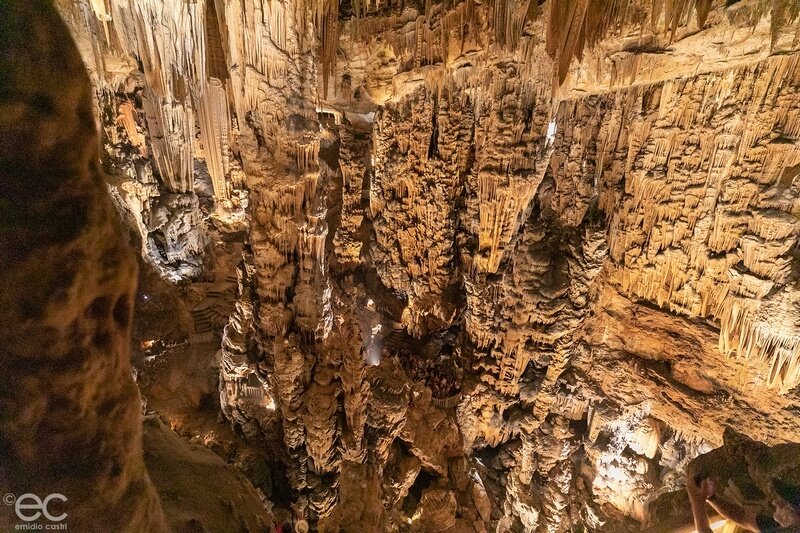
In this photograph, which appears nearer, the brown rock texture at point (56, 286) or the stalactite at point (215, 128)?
the brown rock texture at point (56, 286)

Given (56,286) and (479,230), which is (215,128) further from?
(56,286)

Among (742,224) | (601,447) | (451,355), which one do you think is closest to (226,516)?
(451,355)

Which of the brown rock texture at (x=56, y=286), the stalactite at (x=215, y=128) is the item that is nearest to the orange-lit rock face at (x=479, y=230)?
the stalactite at (x=215, y=128)

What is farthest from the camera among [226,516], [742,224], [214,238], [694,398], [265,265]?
[214,238]

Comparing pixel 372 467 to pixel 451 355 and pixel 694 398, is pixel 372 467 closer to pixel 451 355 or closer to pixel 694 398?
pixel 451 355

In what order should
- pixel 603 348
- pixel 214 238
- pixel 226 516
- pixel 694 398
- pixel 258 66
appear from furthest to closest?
pixel 214 238, pixel 603 348, pixel 694 398, pixel 258 66, pixel 226 516

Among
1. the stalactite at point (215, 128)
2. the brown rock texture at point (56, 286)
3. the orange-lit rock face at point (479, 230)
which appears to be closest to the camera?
the brown rock texture at point (56, 286)

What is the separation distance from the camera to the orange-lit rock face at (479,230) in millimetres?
4844

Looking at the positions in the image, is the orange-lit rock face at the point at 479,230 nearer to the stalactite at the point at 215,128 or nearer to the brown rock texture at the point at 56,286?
the stalactite at the point at 215,128

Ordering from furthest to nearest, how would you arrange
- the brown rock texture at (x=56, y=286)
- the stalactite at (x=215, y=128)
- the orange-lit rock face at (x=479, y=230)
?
the stalactite at (x=215, y=128) < the orange-lit rock face at (x=479, y=230) < the brown rock texture at (x=56, y=286)

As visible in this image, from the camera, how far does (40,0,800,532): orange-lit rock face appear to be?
4.84m

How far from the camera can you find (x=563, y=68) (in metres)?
4.89

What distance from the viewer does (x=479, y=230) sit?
734 centimetres

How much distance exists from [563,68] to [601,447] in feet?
23.4
